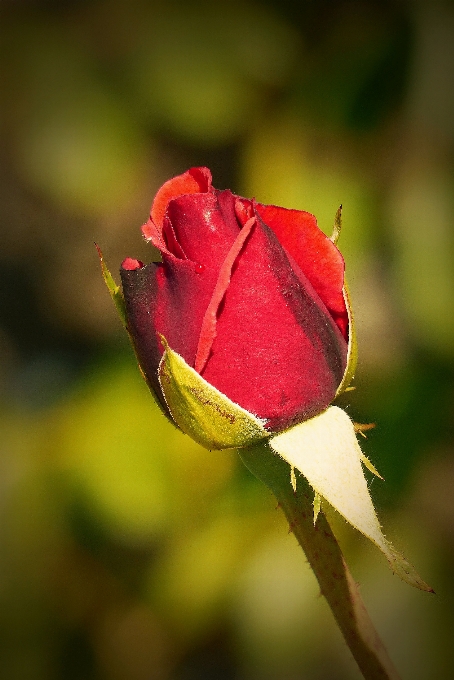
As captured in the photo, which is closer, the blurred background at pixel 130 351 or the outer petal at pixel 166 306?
the outer petal at pixel 166 306

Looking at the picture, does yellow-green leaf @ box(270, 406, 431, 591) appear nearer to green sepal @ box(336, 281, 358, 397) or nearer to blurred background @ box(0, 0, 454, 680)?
green sepal @ box(336, 281, 358, 397)

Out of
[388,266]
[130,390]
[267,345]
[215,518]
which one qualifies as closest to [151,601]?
[215,518]

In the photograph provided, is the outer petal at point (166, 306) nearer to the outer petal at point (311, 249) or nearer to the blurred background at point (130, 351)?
the outer petal at point (311, 249)

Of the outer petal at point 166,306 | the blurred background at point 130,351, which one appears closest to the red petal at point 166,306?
the outer petal at point 166,306


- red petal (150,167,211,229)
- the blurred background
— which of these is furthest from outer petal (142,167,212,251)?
the blurred background

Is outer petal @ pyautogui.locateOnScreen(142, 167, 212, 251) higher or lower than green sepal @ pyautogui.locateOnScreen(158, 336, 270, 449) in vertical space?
higher

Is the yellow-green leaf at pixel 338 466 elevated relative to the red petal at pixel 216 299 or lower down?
lower down

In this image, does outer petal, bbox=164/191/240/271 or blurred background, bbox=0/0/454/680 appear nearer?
outer petal, bbox=164/191/240/271
